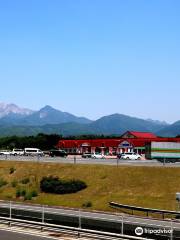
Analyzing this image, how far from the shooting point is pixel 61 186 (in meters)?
55.3

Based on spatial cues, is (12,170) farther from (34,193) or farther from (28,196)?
(28,196)

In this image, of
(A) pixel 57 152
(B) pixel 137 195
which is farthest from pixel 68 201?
(A) pixel 57 152

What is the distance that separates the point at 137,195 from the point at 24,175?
1860cm

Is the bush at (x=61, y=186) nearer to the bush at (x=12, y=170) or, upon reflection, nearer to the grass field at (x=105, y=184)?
the grass field at (x=105, y=184)

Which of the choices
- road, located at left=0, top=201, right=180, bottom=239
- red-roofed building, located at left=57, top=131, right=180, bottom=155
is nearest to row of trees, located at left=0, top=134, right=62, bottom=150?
red-roofed building, located at left=57, top=131, right=180, bottom=155

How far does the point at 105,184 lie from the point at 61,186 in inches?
194

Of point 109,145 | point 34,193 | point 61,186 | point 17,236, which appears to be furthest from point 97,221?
point 109,145

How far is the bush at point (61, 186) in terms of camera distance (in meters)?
54.5

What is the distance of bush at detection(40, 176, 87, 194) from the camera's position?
54.5m

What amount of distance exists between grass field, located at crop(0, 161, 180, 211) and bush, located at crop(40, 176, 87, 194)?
0.77m

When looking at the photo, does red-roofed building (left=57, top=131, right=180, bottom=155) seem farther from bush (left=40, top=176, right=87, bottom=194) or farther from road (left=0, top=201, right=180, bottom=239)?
road (left=0, top=201, right=180, bottom=239)

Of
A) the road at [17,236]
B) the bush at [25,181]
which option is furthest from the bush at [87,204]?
the road at [17,236]

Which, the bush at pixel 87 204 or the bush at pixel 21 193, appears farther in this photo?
the bush at pixel 21 193

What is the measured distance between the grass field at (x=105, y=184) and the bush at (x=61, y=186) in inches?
30.1
